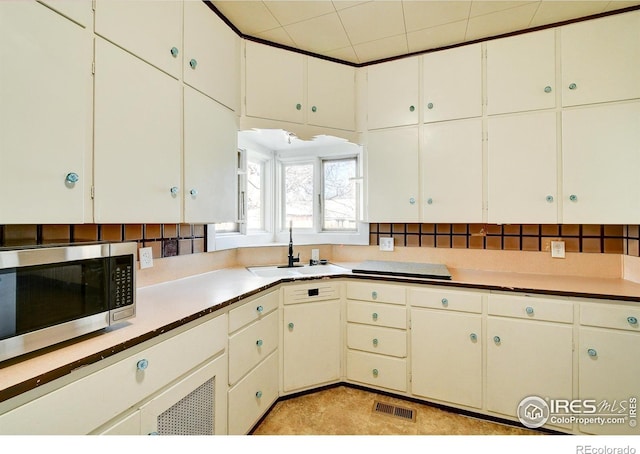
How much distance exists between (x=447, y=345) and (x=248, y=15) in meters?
2.51

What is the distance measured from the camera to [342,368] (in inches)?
83.0

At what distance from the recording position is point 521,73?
1889 millimetres

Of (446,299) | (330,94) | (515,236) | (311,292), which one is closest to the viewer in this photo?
(446,299)

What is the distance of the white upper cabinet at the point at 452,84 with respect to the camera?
78.5 inches

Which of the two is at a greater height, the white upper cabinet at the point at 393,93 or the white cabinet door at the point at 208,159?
the white upper cabinet at the point at 393,93

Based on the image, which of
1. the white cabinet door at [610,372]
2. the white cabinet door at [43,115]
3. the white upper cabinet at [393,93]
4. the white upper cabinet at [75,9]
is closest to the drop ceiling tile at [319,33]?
the white upper cabinet at [393,93]

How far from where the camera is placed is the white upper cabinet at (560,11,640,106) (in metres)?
1.68

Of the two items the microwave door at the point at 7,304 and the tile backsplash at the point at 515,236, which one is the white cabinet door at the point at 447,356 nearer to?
the tile backsplash at the point at 515,236

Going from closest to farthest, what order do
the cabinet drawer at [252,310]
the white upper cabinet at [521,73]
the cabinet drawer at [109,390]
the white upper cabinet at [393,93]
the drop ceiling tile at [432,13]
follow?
the cabinet drawer at [109,390]
the cabinet drawer at [252,310]
the drop ceiling tile at [432,13]
the white upper cabinet at [521,73]
the white upper cabinet at [393,93]

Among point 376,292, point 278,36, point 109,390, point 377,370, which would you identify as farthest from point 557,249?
point 109,390

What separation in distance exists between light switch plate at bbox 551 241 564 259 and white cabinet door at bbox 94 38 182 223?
2.52 meters

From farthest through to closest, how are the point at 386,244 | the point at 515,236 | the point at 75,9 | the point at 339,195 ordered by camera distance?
the point at 339,195 → the point at 386,244 → the point at 515,236 → the point at 75,9

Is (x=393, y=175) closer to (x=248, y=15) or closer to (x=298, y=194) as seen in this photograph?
(x=298, y=194)

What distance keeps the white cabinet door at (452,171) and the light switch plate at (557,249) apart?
599 millimetres
